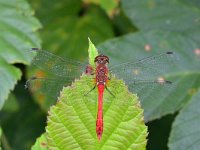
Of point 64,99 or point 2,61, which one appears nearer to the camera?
point 64,99

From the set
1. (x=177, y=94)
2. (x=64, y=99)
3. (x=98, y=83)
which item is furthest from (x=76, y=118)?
(x=177, y=94)

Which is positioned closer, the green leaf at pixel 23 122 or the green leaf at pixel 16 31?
the green leaf at pixel 16 31

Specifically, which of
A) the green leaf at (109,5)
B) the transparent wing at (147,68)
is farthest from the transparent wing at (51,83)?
the green leaf at (109,5)

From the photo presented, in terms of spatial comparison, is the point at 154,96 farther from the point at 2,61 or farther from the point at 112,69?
the point at 2,61

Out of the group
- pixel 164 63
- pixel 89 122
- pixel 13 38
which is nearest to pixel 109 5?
pixel 164 63

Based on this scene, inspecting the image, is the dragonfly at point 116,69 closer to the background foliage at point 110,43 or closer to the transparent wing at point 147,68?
the transparent wing at point 147,68

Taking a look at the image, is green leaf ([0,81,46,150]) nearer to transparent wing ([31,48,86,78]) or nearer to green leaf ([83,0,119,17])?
green leaf ([83,0,119,17])
